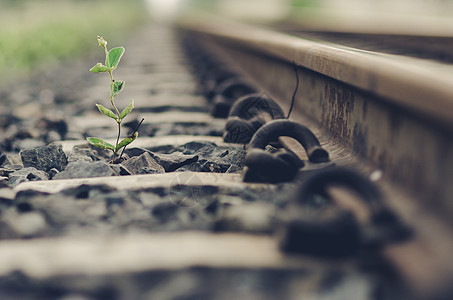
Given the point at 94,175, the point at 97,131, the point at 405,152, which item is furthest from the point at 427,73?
Answer: the point at 97,131

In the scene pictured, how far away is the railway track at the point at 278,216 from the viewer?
3.49 ft

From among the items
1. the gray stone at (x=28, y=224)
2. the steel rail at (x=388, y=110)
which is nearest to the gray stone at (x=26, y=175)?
the gray stone at (x=28, y=224)

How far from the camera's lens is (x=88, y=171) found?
184 cm

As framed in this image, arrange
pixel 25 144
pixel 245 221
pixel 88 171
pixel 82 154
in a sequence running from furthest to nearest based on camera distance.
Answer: pixel 25 144, pixel 82 154, pixel 88 171, pixel 245 221

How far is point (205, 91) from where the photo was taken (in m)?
3.96

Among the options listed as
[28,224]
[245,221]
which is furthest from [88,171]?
[245,221]

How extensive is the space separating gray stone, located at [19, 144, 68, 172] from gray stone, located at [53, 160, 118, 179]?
221 millimetres

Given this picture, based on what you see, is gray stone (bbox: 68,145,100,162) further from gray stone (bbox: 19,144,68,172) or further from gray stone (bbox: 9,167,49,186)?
gray stone (bbox: 9,167,49,186)

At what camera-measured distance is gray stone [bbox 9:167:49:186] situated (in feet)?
6.30

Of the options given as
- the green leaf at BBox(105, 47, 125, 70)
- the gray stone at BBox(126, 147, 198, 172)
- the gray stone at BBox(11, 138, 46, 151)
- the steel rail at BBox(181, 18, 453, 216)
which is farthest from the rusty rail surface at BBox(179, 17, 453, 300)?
A: the gray stone at BBox(11, 138, 46, 151)

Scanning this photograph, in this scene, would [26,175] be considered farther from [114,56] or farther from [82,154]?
[114,56]

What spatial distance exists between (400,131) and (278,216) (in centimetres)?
46

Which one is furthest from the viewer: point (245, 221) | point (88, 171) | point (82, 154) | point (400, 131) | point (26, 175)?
point (82, 154)

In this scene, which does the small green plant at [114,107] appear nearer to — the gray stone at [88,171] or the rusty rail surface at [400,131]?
the gray stone at [88,171]
